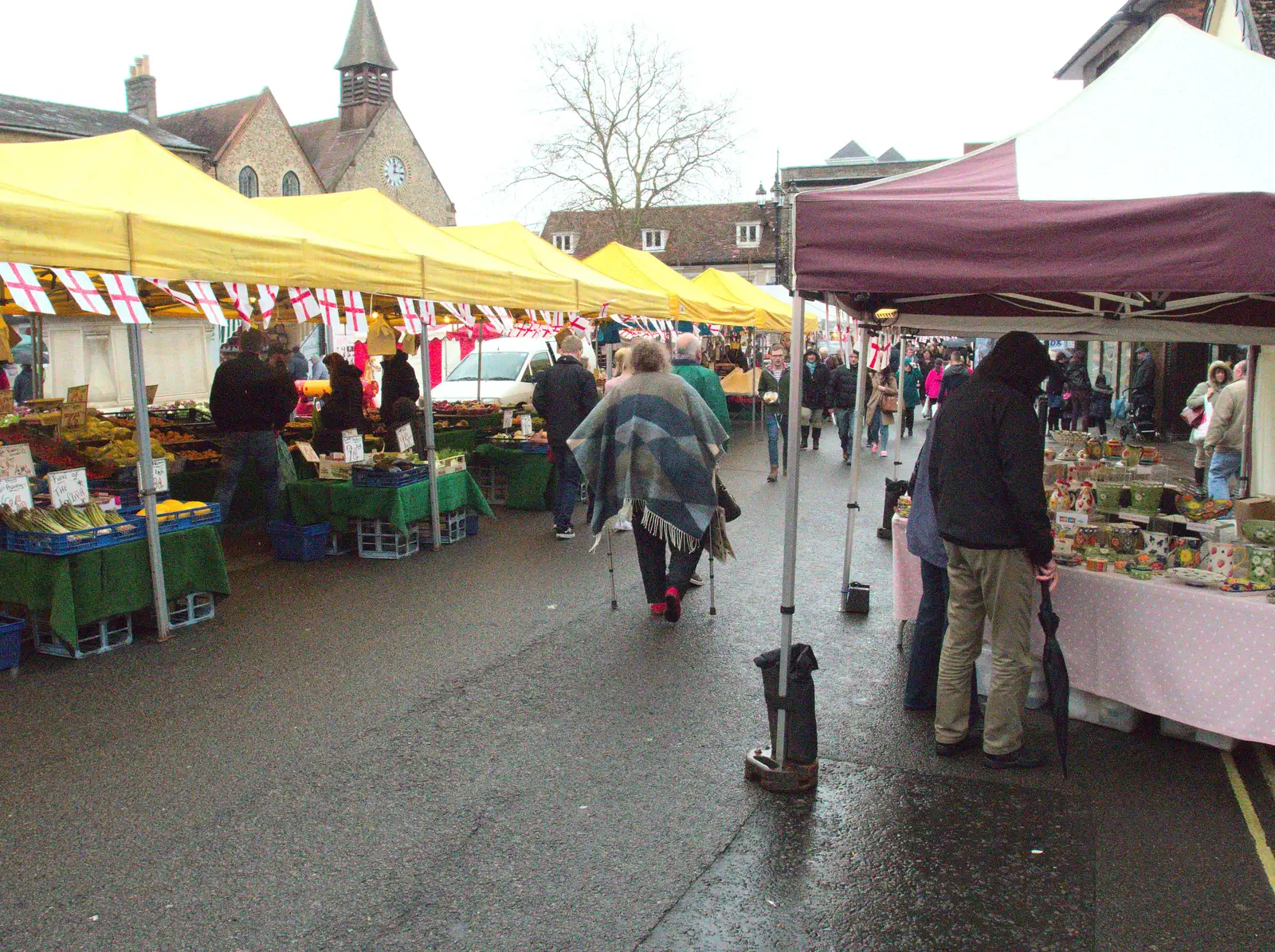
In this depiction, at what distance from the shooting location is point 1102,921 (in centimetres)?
312

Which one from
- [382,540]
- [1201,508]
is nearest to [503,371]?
[382,540]

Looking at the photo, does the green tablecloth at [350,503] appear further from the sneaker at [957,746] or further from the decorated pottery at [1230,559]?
the decorated pottery at [1230,559]

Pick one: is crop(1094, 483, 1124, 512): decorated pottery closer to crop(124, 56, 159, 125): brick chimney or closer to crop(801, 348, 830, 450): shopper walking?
crop(801, 348, 830, 450): shopper walking

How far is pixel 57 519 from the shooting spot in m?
5.70

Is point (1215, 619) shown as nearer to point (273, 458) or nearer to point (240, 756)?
point (240, 756)

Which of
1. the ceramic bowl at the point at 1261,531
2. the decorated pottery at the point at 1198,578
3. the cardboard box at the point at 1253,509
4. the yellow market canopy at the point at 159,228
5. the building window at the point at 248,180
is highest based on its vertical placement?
the building window at the point at 248,180

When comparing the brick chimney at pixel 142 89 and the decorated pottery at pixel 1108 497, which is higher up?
the brick chimney at pixel 142 89

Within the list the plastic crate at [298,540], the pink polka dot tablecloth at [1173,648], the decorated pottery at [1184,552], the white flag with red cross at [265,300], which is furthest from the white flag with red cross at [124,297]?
the decorated pottery at [1184,552]

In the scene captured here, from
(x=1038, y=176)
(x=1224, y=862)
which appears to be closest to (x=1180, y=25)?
(x=1038, y=176)

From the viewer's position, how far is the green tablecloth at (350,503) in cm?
825

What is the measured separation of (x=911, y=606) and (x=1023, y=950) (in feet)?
→ 8.92

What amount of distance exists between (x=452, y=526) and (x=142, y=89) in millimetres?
37509

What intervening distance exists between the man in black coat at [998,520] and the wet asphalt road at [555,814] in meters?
0.41

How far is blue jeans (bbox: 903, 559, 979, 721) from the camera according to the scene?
4688 mm
